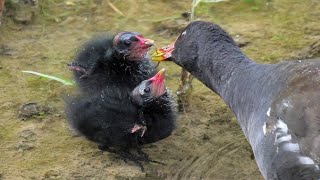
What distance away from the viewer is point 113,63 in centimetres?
529

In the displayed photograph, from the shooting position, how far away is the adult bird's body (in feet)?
13.8

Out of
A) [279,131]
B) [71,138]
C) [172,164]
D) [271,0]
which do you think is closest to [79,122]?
[71,138]

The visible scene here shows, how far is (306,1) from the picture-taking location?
269 inches

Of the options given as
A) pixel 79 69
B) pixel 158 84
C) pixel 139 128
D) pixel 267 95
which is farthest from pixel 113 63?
pixel 267 95

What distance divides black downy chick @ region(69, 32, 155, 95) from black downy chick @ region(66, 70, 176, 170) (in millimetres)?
125

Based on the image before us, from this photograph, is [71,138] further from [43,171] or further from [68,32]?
[68,32]

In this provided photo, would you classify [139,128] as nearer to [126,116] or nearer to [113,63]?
[126,116]

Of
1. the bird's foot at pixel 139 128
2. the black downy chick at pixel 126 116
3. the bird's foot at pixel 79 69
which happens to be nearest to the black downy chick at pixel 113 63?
the bird's foot at pixel 79 69

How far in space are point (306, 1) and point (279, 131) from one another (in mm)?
2755

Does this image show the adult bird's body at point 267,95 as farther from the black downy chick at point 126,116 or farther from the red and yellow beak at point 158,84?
the black downy chick at point 126,116

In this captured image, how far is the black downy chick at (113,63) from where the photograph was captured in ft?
17.2

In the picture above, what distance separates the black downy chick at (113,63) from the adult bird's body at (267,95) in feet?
0.46

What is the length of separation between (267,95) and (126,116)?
93 centimetres

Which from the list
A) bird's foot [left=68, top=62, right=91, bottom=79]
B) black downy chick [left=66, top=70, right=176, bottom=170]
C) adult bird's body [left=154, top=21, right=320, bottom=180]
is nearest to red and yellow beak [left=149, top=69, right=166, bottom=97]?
black downy chick [left=66, top=70, right=176, bottom=170]
